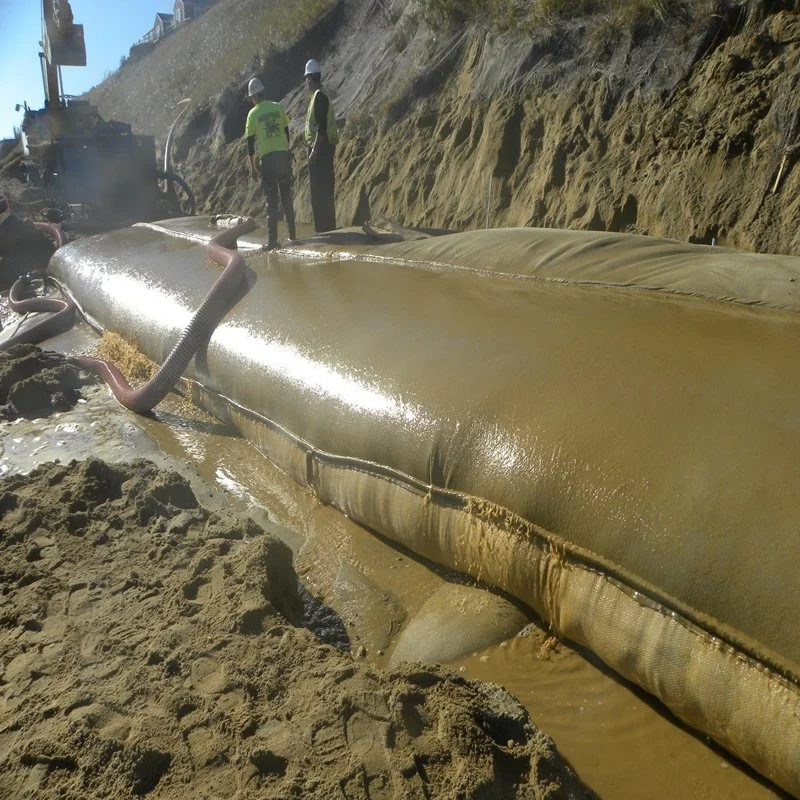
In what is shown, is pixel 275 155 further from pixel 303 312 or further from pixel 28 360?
pixel 303 312

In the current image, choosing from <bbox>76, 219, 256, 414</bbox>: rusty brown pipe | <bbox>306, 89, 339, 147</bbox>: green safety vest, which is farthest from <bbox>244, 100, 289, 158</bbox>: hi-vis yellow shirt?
<bbox>76, 219, 256, 414</bbox>: rusty brown pipe

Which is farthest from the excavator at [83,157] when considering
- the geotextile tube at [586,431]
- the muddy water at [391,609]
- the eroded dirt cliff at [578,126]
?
the geotextile tube at [586,431]

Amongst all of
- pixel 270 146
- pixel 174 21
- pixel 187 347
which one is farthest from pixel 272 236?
pixel 174 21

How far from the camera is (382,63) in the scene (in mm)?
11469

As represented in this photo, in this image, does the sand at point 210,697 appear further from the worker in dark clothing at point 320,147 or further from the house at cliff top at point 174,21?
the house at cliff top at point 174,21

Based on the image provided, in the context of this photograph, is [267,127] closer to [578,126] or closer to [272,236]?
[272,236]

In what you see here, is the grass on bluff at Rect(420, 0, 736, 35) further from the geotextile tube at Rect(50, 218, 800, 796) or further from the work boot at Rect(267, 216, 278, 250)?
the geotextile tube at Rect(50, 218, 800, 796)

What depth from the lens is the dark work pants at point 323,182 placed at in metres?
7.02

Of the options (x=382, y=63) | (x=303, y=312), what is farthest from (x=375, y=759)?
(x=382, y=63)

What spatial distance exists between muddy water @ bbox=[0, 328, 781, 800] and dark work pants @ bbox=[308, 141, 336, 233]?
9.43 feet

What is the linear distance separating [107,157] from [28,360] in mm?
7904

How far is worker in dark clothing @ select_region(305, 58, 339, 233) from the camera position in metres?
6.76

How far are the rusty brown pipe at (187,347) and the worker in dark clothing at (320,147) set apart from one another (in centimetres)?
197

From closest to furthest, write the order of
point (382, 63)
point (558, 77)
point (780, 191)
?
point (780, 191), point (558, 77), point (382, 63)
